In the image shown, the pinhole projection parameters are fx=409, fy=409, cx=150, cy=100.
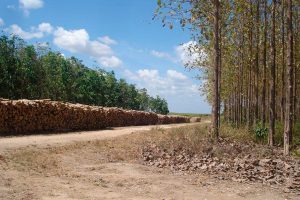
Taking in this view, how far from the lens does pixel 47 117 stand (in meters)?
23.8

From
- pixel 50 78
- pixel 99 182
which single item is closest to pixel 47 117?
pixel 99 182

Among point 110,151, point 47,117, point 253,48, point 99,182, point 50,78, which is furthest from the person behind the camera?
point 50,78

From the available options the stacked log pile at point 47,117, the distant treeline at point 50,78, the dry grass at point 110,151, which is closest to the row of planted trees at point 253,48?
the dry grass at point 110,151

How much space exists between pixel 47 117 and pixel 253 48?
52.2ft

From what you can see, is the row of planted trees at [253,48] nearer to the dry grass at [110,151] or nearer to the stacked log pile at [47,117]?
the dry grass at [110,151]

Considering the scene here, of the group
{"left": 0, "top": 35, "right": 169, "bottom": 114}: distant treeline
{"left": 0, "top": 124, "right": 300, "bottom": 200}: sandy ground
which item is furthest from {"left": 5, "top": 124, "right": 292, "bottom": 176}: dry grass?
{"left": 0, "top": 35, "right": 169, "bottom": 114}: distant treeline

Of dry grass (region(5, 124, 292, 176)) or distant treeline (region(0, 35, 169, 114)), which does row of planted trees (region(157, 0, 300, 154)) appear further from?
distant treeline (region(0, 35, 169, 114))

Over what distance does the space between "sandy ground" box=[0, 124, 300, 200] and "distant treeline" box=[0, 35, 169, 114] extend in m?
37.0

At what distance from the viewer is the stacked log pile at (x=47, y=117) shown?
21.0 meters

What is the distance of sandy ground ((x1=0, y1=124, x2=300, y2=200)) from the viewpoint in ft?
28.6

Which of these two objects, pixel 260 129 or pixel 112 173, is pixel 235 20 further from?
pixel 112 173

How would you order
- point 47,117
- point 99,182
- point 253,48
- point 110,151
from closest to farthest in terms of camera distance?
point 99,182 < point 110,151 < point 47,117 < point 253,48

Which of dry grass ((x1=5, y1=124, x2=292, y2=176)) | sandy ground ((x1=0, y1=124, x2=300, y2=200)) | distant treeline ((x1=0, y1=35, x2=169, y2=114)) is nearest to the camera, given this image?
sandy ground ((x1=0, y1=124, x2=300, y2=200))

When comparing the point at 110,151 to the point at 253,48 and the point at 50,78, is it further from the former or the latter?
the point at 50,78
